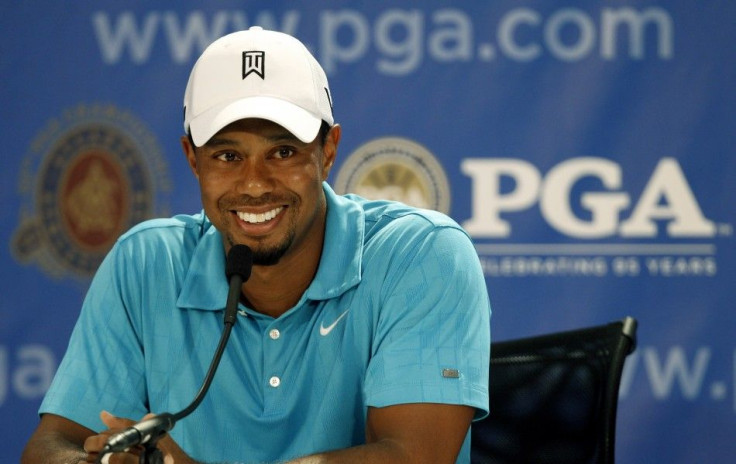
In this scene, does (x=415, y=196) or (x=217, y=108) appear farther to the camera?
(x=415, y=196)

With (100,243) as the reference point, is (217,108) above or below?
above

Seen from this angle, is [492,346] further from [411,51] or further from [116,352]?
[411,51]

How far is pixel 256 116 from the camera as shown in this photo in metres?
1.89

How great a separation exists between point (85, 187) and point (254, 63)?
4.64 ft

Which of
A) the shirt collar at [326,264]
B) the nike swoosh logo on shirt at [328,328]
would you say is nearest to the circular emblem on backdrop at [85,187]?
the shirt collar at [326,264]

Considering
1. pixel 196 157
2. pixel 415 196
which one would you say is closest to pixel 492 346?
pixel 196 157

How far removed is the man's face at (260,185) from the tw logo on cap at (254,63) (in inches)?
3.6

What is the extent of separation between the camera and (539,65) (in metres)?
3.12

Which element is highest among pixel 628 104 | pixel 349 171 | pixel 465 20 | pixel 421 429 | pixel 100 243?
pixel 465 20

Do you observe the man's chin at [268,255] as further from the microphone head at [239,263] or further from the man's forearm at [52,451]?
the man's forearm at [52,451]

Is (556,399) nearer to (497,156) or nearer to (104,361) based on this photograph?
(104,361)

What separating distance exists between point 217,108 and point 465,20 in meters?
1.37

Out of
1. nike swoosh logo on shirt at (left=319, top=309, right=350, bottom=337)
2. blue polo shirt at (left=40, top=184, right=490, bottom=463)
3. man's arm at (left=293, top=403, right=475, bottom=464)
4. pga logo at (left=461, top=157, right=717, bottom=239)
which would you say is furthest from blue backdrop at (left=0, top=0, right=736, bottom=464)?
man's arm at (left=293, top=403, right=475, bottom=464)

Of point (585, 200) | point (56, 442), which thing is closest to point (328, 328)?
point (56, 442)
